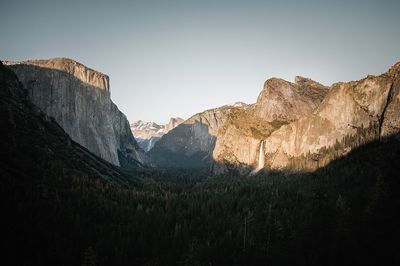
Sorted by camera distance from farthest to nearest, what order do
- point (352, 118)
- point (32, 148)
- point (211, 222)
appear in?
1. point (352, 118)
2. point (32, 148)
3. point (211, 222)

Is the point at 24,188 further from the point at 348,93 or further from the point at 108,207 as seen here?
the point at 348,93

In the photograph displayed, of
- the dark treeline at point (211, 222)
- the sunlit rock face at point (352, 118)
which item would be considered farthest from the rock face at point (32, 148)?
the sunlit rock face at point (352, 118)

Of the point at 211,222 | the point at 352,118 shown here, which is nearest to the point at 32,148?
the point at 211,222

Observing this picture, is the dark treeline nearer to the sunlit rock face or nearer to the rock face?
the rock face

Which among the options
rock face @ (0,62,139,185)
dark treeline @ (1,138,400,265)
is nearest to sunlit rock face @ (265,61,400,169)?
dark treeline @ (1,138,400,265)

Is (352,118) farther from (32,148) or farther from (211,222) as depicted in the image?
(32,148)

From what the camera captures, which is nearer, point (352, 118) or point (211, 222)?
point (211, 222)
